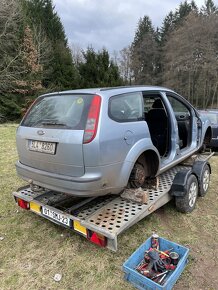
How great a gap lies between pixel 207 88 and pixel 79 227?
2992cm

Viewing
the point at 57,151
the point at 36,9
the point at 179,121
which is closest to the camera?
the point at 57,151

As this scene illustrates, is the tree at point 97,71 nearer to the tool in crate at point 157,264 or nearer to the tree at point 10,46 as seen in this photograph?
the tree at point 10,46

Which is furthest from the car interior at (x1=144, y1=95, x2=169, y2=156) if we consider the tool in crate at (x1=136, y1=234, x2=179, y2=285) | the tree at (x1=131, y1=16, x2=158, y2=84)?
the tree at (x1=131, y1=16, x2=158, y2=84)

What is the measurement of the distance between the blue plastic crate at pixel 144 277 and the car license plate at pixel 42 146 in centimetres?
138

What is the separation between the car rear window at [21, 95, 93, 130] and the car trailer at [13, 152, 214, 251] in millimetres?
998

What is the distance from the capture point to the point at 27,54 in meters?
17.6

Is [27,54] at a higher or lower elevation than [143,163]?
Answer: higher

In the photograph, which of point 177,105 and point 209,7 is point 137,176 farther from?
point 209,7

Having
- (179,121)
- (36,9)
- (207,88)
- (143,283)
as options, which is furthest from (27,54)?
(207,88)

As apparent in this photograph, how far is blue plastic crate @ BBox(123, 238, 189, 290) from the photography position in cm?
206

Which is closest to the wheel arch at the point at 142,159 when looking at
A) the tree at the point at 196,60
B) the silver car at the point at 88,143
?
the silver car at the point at 88,143

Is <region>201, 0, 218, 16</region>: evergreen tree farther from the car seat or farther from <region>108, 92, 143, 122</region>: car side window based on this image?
<region>108, 92, 143, 122</region>: car side window

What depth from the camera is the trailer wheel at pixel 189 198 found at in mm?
3365

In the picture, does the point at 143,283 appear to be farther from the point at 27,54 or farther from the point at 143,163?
the point at 27,54
